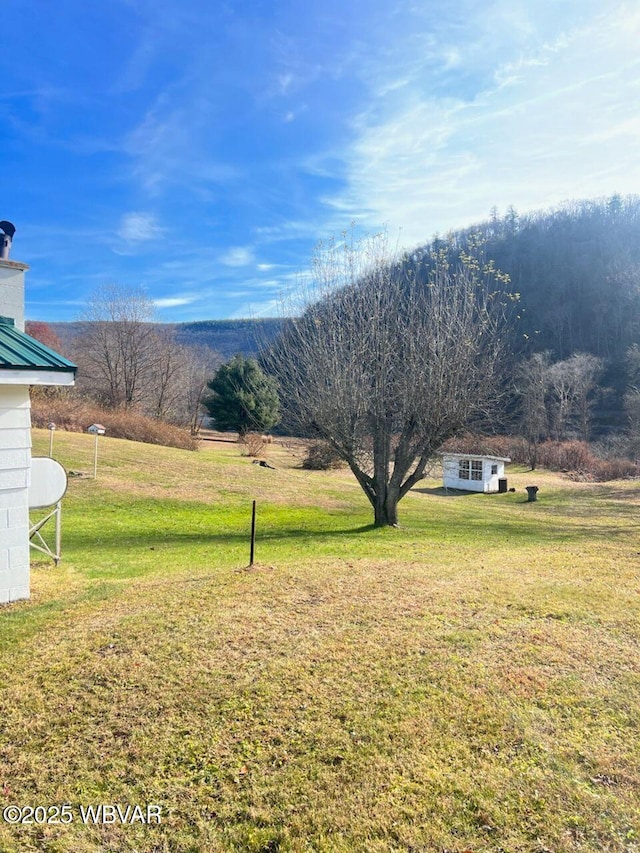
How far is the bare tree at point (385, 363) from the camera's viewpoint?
12180 mm

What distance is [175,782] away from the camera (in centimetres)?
285

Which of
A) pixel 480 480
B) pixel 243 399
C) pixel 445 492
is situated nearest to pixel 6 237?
pixel 445 492

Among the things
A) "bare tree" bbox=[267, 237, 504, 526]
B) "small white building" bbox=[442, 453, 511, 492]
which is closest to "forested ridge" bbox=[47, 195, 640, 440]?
"small white building" bbox=[442, 453, 511, 492]

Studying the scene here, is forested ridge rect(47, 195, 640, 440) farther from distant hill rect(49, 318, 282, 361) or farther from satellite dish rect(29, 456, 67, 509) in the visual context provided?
satellite dish rect(29, 456, 67, 509)

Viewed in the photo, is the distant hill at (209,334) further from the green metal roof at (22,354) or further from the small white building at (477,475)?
the green metal roof at (22,354)

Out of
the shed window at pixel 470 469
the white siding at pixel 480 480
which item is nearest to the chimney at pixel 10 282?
the white siding at pixel 480 480

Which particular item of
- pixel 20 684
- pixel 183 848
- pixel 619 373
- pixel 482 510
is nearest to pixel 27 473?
pixel 20 684

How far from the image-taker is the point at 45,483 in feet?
19.6

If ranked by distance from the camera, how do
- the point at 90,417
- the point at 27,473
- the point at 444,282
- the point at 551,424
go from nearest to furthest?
the point at 27,473 < the point at 444,282 < the point at 90,417 < the point at 551,424

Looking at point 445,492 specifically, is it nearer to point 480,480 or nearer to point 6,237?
point 480,480

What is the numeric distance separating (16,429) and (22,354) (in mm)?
778

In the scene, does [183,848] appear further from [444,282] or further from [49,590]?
[444,282]

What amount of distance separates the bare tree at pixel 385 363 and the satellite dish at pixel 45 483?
7106mm

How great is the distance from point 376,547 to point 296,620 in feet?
17.1
